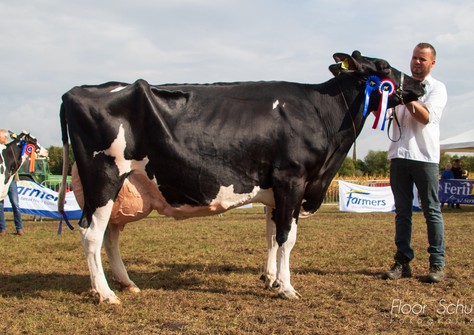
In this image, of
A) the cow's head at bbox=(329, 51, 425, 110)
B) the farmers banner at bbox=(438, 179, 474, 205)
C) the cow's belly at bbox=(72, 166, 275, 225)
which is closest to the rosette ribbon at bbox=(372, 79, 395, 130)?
the cow's head at bbox=(329, 51, 425, 110)

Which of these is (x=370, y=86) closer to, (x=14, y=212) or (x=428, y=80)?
(x=428, y=80)

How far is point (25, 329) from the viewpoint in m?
3.82

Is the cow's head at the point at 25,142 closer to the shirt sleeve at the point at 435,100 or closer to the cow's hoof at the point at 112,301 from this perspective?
the cow's hoof at the point at 112,301

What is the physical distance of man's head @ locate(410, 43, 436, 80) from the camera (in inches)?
218

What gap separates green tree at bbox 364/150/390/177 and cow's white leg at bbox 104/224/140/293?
48.3 meters

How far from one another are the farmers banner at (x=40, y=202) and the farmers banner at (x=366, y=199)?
8.93 metres

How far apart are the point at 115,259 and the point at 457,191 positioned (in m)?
16.1

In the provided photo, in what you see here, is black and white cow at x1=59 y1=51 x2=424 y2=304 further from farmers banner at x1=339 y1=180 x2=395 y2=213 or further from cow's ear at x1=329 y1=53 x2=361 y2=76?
farmers banner at x1=339 y1=180 x2=395 y2=213

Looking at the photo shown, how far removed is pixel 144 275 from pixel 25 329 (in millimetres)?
2230

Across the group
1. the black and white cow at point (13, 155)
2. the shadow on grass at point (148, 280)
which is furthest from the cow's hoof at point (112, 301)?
the black and white cow at point (13, 155)

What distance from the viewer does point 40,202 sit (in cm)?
1370

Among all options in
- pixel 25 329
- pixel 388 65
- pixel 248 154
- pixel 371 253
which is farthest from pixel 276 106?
pixel 371 253

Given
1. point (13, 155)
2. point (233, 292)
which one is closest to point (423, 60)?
point (233, 292)

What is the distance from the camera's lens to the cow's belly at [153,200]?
4750mm
